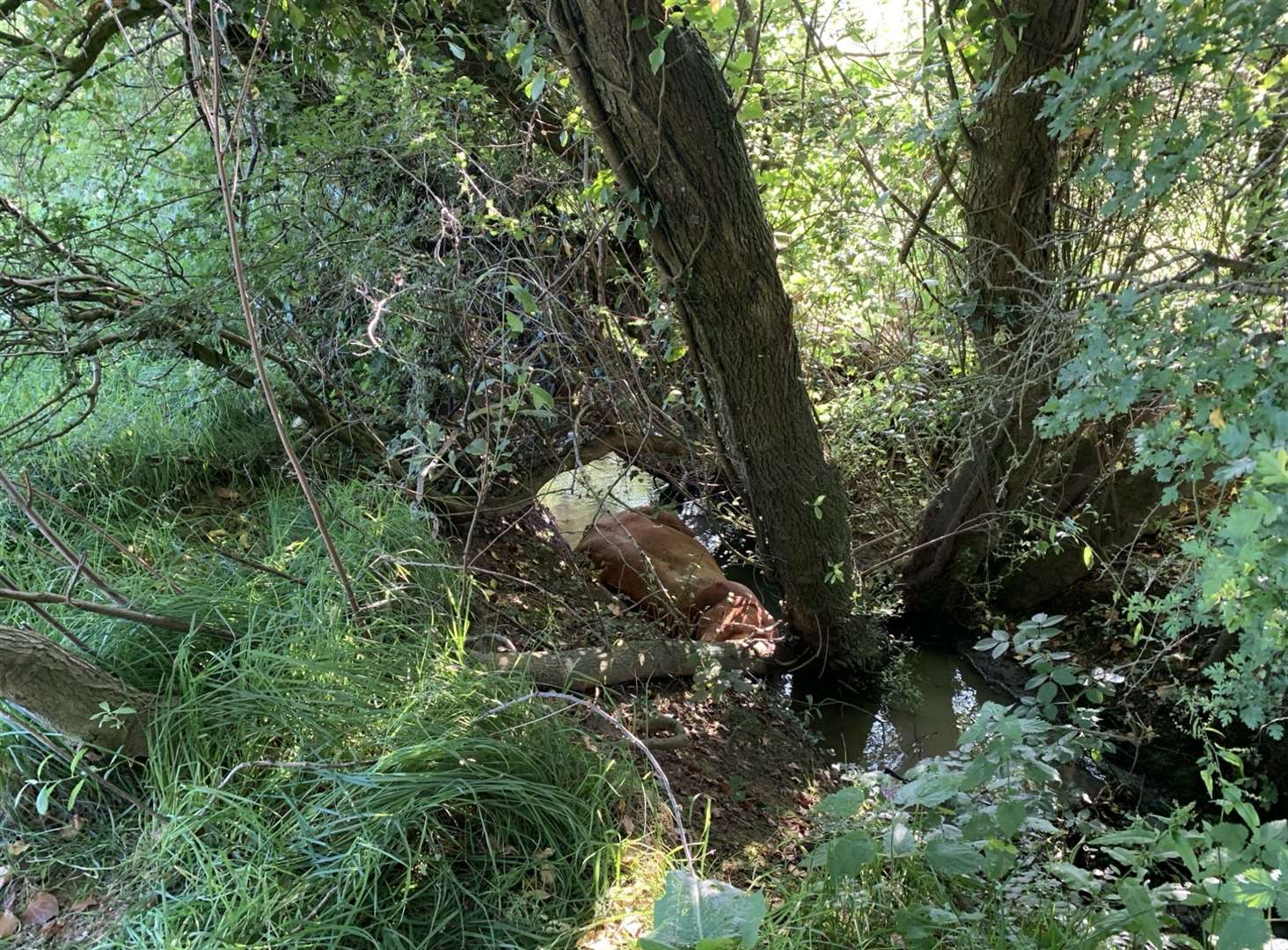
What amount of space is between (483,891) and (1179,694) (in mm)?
2694

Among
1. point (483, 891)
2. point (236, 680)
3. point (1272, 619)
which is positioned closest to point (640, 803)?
point (483, 891)

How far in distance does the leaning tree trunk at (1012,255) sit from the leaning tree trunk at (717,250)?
2.31 feet

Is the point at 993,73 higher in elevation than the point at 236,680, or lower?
higher

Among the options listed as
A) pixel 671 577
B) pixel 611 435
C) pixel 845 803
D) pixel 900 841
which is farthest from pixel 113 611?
pixel 671 577

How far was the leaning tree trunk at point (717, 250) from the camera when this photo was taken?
2.50 m

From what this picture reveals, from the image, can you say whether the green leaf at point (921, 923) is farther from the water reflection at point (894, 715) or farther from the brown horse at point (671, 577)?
the brown horse at point (671, 577)

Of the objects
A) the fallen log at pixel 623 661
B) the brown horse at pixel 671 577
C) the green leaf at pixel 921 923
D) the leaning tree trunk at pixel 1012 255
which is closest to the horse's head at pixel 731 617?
the brown horse at pixel 671 577

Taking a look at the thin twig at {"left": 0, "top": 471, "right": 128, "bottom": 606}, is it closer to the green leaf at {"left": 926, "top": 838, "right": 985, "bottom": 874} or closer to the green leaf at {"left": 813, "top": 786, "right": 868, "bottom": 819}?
the green leaf at {"left": 813, "top": 786, "right": 868, "bottom": 819}

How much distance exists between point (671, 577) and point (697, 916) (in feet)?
8.87

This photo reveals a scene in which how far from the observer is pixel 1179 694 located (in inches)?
123

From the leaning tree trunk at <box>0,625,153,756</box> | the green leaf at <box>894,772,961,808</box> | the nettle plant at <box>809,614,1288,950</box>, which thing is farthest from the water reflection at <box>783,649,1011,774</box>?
the leaning tree trunk at <box>0,625,153,756</box>

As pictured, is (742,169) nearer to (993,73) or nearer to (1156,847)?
(993,73)

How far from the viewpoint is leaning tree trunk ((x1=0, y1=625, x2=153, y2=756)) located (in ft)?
6.46

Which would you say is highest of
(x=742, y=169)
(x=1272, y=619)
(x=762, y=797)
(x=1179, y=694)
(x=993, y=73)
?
(x=993, y=73)
